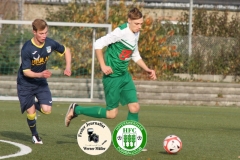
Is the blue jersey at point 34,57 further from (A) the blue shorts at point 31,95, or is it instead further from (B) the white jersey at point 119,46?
(B) the white jersey at point 119,46

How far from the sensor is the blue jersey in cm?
1009

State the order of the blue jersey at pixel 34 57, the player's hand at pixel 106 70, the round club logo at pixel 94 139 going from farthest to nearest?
the blue jersey at pixel 34 57 → the player's hand at pixel 106 70 → the round club logo at pixel 94 139

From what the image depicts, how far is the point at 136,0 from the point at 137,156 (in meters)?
15.6

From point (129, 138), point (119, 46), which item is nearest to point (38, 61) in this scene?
point (119, 46)

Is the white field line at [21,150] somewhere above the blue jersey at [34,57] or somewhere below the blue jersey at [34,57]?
below

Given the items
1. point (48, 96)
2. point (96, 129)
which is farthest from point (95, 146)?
point (48, 96)

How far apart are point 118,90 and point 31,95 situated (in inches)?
52.4

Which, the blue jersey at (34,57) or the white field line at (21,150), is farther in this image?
the blue jersey at (34,57)

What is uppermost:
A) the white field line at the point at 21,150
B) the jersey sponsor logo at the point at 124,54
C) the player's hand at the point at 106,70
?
the jersey sponsor logo at the point at 124,54

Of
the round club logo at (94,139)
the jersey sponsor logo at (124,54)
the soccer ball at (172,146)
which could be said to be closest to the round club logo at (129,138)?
the round club logo at (94,139)

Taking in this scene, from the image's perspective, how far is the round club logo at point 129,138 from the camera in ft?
28.3

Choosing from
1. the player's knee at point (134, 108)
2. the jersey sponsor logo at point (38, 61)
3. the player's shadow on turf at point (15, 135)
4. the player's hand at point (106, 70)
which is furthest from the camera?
the player's shadow on turf at point (15, 135)

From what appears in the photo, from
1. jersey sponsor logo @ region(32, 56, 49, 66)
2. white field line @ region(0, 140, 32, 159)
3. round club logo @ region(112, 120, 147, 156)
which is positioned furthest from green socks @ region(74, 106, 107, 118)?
round club logo @ region(112, 120, 147, 156)

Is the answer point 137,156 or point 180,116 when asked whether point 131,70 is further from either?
point 137,156
